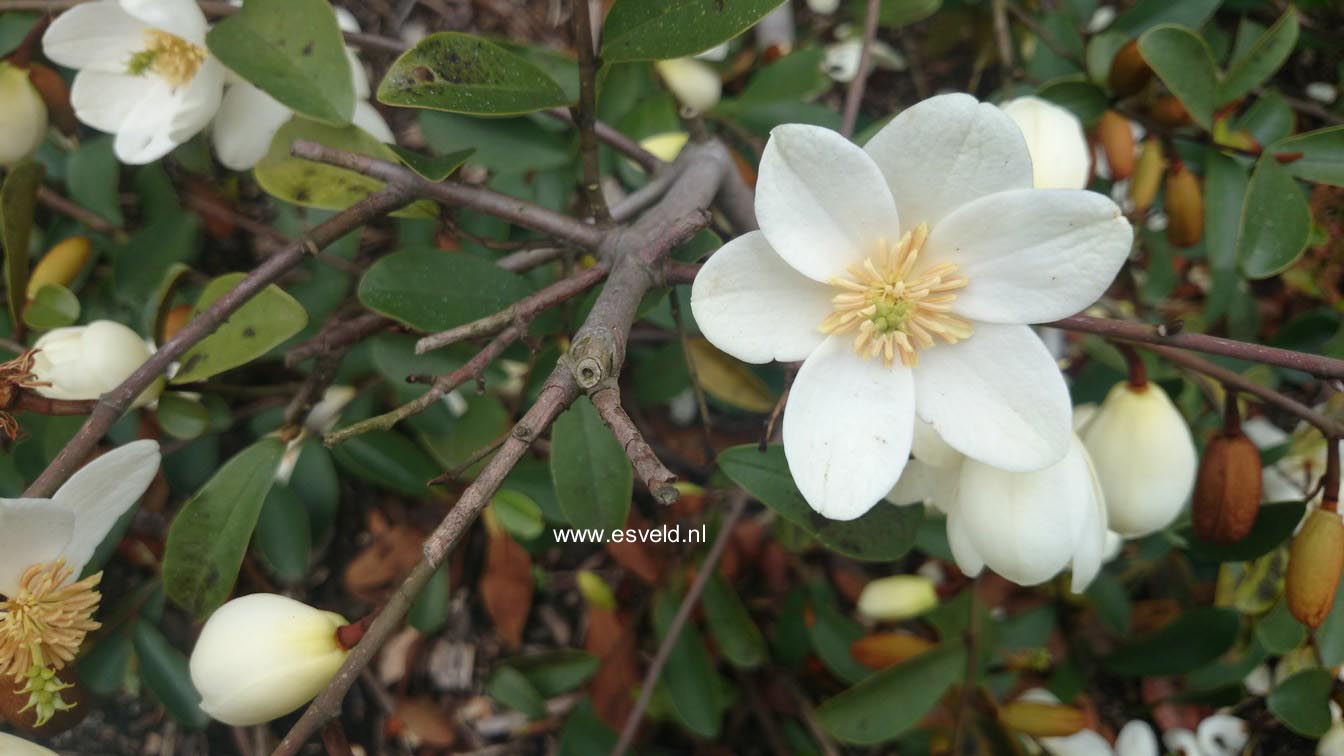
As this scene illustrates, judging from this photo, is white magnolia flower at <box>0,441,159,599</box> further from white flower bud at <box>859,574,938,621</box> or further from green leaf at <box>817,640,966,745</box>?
white flower bud at <box>859,574,938,621</box>

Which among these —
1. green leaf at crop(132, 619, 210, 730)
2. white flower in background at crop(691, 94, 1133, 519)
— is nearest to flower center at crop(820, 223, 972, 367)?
white flower in background at crop(691, 94, 1133, 519)

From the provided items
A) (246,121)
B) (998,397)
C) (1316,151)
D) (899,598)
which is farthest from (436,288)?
(1316,151)

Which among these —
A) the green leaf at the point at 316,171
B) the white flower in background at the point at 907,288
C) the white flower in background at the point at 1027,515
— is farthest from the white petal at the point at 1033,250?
the green leaf at the point at 316,171

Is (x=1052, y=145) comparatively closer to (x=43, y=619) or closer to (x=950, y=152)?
(x=950, y=152)

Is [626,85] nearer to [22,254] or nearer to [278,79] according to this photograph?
[278,79]

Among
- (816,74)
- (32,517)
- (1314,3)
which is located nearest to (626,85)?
(816,74)

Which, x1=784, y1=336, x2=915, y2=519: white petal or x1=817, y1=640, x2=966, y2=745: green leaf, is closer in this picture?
x1=784, y1=336, x2=915, y2=519: white petal
